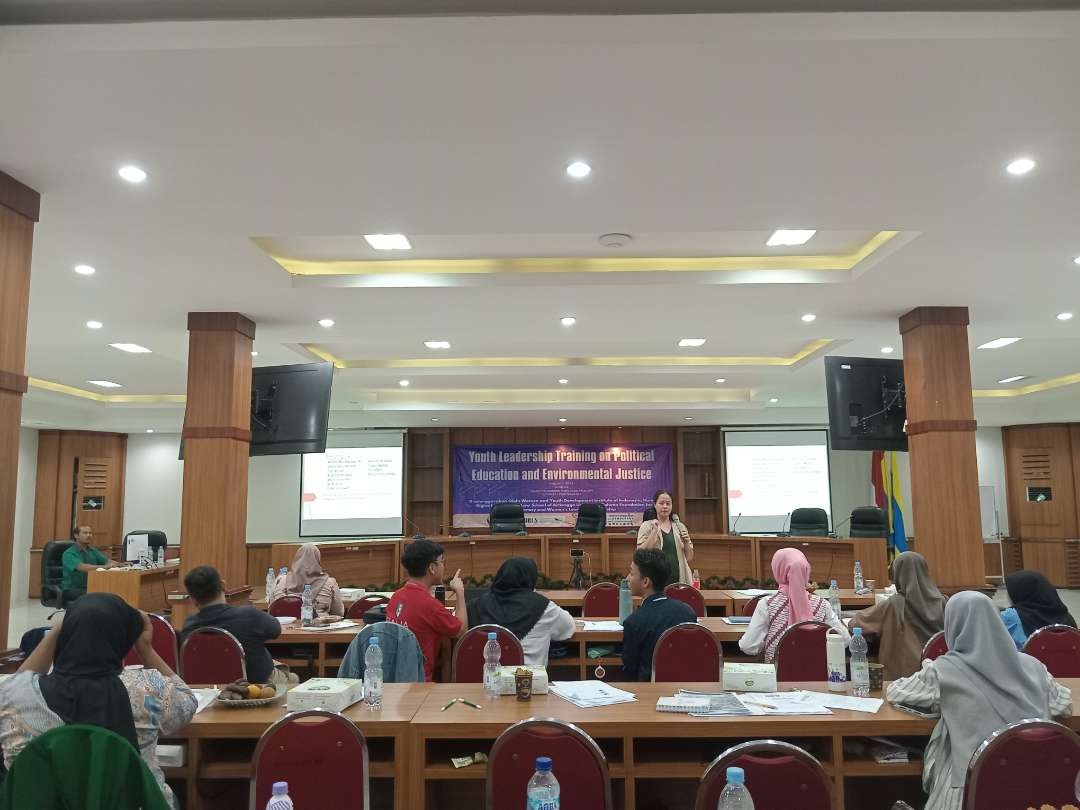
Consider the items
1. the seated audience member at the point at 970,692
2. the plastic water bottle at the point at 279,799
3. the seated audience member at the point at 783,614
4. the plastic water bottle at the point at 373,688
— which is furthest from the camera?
the seated audience member at the point at 783,614

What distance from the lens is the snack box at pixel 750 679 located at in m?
3.42

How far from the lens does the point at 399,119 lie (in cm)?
341

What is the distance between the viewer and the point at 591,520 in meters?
12.2

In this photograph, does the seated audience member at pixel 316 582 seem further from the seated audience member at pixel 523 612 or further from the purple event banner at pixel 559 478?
the purple event banner at pixel 559 478

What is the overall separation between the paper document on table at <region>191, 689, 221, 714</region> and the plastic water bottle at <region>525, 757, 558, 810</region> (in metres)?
1.60

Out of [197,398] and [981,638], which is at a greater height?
[197,398]

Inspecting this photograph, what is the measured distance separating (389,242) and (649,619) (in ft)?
10.9

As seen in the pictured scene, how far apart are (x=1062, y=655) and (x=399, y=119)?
4.62m

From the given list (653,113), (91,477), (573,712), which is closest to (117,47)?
(653,113)

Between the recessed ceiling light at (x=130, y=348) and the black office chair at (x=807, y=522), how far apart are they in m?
8.58

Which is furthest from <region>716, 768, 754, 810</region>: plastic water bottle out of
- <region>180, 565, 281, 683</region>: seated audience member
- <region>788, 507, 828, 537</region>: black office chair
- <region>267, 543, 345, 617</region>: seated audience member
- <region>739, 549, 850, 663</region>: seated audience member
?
<region>788, 507, 828, 537</region>: black office chair

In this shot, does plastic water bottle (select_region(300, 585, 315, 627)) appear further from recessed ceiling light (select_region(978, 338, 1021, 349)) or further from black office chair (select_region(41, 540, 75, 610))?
recessed ceiling light (select_region(978, 338, 1021, 349))

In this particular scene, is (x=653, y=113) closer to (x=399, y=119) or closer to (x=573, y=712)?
(x=399, y=119)

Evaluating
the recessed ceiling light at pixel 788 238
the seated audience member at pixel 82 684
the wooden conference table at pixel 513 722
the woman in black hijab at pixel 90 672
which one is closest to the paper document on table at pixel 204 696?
the wooden conference table at pixel 513 722
